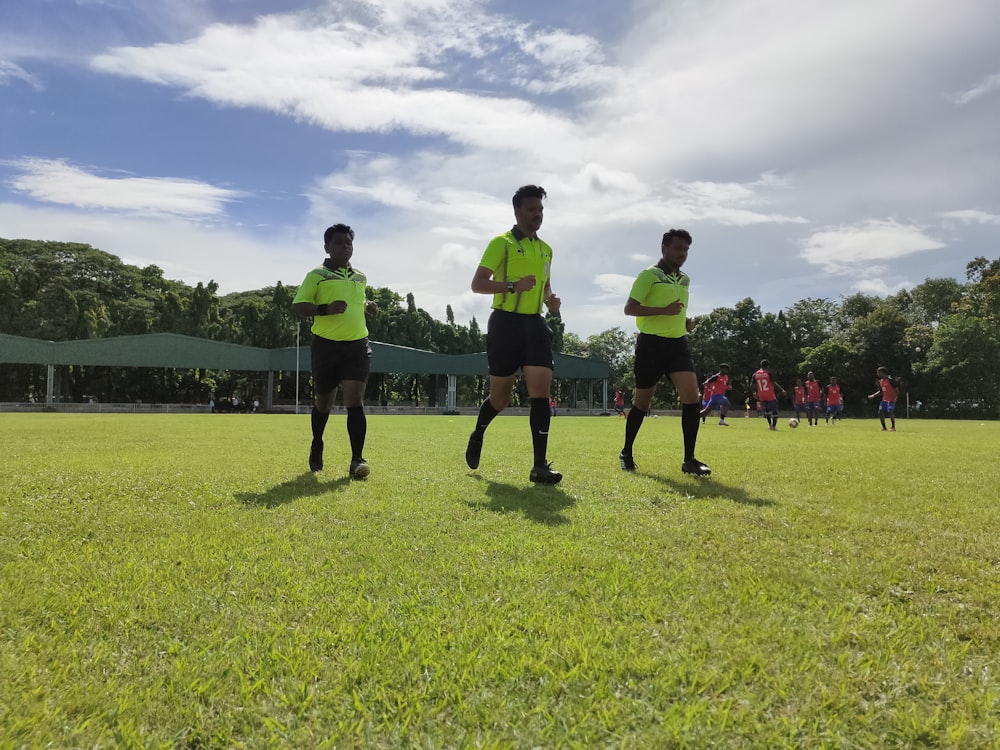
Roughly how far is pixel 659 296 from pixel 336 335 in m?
2.94

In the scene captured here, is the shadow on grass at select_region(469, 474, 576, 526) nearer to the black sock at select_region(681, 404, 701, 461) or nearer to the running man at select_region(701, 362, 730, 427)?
the black sock at select_region(681, 404, 701, 461)

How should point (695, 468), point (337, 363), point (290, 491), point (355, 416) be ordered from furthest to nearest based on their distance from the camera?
point (337, 363) → point (355, 416) → point (695, 468) → point (290, 491)

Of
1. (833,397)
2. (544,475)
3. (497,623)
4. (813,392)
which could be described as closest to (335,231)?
(544,475)

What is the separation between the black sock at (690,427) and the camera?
18.4 feet

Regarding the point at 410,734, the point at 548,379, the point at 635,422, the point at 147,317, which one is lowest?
the point at 410,734

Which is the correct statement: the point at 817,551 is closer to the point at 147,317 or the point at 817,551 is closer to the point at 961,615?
the point at 961,615

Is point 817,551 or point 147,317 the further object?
point 147,317

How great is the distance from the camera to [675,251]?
19.5ft

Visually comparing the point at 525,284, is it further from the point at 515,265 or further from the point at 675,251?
the point at 675,251

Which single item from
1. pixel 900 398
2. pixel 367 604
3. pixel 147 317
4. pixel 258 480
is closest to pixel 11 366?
pixel 147 317

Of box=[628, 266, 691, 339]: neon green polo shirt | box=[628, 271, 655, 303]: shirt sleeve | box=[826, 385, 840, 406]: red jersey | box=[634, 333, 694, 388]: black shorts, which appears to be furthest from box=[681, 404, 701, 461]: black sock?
box=[826, 385, 840, 406]: red jersey

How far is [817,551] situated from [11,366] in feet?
197

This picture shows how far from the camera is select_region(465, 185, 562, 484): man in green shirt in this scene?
5.04m

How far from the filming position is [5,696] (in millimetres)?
1433
